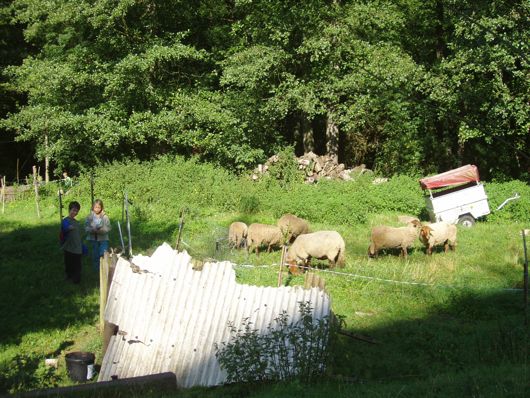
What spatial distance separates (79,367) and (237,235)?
26.0 ft

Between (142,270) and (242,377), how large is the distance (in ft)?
9.27

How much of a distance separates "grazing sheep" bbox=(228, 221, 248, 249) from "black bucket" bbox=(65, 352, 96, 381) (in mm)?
7470


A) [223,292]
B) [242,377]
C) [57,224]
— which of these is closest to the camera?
[242,377]

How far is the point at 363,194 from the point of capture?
2159cm

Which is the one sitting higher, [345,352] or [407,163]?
[407,163]

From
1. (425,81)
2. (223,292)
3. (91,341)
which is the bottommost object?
(91,341)

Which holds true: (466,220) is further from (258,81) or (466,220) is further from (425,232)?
(258,81)

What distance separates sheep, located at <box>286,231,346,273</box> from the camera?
14.3m

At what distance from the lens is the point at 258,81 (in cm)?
2538

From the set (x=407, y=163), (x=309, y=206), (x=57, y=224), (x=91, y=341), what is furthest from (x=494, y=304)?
(x=407, y=163)

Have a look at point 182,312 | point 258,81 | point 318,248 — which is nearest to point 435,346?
point 182,312

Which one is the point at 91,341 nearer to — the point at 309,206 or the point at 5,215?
the point at 309,206

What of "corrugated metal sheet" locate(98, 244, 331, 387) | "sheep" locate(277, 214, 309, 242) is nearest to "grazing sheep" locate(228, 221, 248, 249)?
"sheep" locate(277, 214, 309, 242)

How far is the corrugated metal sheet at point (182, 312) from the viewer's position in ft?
28.3
